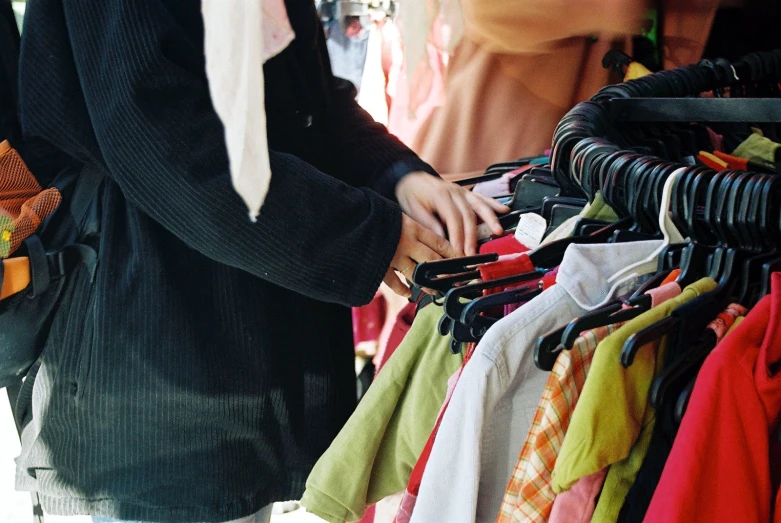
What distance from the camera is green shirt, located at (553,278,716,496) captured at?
45 centimetres

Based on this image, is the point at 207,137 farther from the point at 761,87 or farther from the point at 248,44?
the point at 761,87

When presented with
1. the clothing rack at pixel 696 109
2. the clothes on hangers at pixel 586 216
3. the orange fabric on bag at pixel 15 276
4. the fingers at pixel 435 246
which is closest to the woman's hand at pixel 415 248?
the fingers at pixel 435 246

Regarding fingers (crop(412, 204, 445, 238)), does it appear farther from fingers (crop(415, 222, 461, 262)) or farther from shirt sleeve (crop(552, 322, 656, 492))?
shirt sleeve (crop(552, 322, 656, 492))

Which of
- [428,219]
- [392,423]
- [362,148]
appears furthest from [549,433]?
[362,148]

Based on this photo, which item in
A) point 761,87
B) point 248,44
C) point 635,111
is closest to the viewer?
point 248,44

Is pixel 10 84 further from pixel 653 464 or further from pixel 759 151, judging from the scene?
pixel 759 151

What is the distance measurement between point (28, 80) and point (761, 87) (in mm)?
873

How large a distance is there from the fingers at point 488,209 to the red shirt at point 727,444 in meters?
0.31

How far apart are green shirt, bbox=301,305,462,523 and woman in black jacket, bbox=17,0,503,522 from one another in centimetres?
7

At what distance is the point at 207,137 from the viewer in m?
0.65

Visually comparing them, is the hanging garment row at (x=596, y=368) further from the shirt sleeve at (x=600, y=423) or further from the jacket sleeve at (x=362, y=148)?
the jacket sleeve at (x=362, y=148)

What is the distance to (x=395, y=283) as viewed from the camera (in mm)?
765

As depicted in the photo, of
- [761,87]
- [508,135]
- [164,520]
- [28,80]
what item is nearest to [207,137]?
[28,80]

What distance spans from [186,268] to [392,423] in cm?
26
